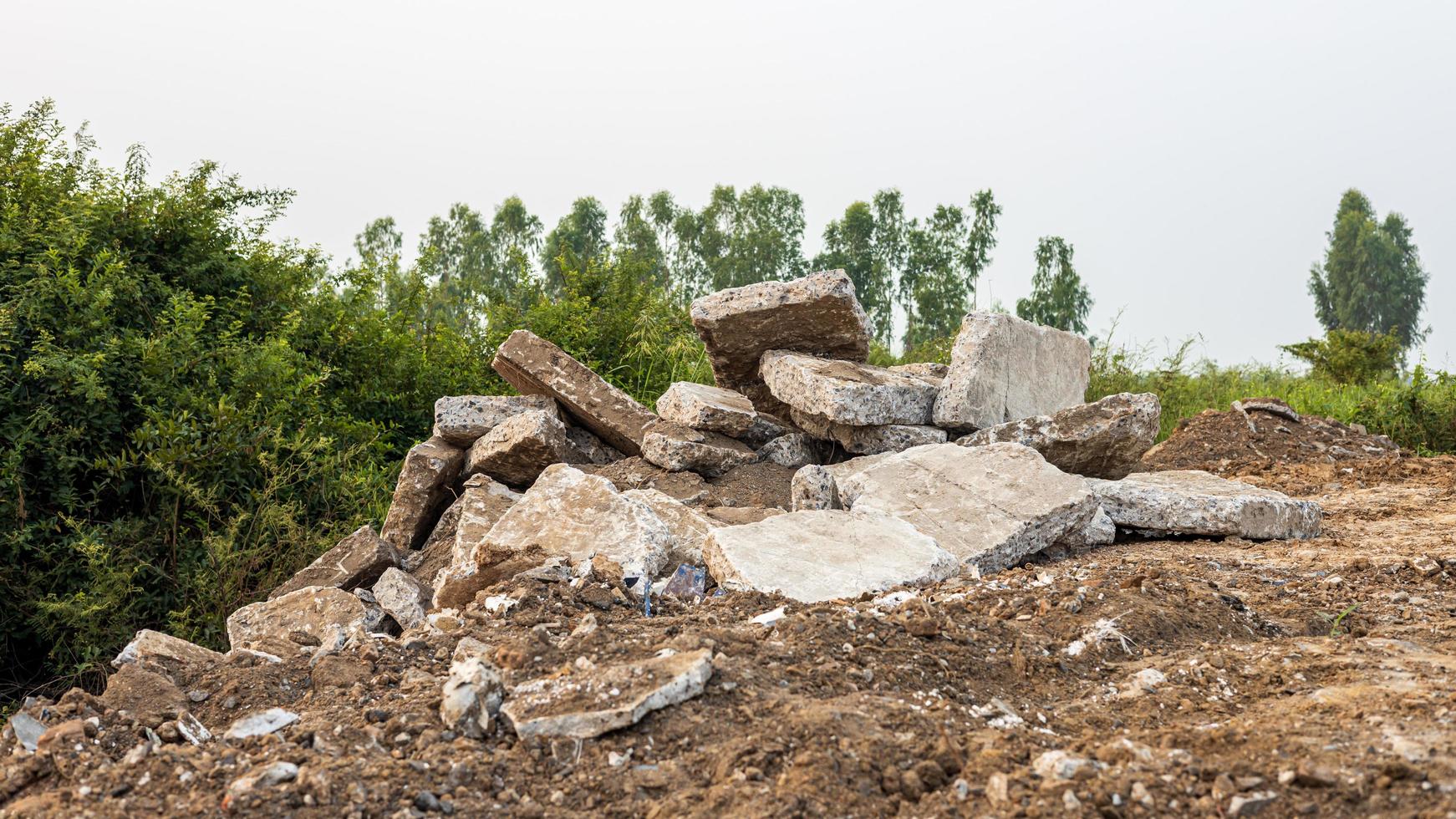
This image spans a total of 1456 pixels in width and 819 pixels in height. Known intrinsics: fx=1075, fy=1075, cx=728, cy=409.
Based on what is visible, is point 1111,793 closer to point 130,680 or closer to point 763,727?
point 763,727

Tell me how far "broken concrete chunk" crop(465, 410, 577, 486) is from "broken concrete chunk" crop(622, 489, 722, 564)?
91 centimetres

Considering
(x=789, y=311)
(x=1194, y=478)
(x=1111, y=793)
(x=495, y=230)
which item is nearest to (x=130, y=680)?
(x=1111, y=793)

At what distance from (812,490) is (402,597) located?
2127 mm

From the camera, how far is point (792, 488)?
19.3 feet

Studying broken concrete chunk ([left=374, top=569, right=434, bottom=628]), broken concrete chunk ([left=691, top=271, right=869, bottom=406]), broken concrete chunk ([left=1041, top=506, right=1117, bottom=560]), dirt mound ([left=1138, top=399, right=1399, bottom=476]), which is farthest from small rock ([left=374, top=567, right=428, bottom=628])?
dirt mound ([left=1138, top=399, right=1399, bottom=476])

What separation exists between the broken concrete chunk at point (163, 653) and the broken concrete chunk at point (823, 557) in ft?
6.61

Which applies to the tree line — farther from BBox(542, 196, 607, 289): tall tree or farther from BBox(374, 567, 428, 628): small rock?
BBox(374, 567, 428, 628): small rock

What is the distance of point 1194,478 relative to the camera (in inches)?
257

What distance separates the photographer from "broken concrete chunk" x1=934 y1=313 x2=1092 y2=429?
656 cm

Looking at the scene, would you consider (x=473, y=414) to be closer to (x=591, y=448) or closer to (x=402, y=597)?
(x=591, y=448)

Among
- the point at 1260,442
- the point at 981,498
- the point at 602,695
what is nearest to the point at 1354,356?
the point at 1260,442

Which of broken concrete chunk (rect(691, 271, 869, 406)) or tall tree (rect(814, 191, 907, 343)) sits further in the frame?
tall tree (rect(814, 191, 907, 343))

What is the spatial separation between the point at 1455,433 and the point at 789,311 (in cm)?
898

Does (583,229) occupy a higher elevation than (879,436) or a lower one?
higher
